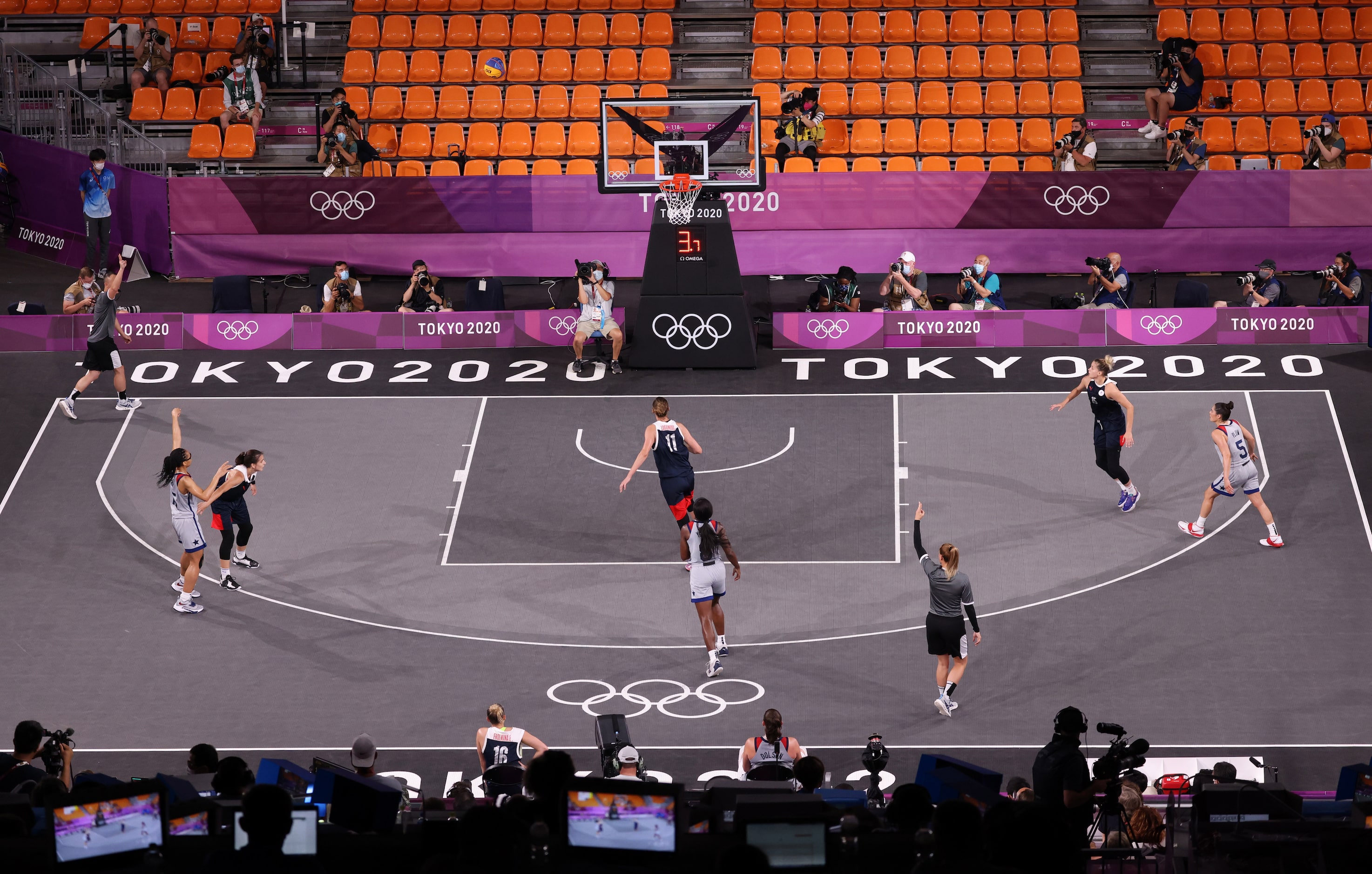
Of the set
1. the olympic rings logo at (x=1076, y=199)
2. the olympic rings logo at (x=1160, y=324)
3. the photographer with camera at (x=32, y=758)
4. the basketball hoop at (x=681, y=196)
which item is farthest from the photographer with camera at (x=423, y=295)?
the photographer with camera at (x=32, y=758)

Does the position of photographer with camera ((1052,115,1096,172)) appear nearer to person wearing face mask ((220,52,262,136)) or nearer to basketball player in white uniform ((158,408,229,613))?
person wearing face mask ((220,52,262,136))

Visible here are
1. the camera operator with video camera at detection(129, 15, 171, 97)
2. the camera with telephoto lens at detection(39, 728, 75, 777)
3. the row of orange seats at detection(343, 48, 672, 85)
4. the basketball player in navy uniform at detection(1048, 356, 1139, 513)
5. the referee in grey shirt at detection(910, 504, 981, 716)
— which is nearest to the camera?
the camera with telephoto lens at detection(39, 728, 75, 777)

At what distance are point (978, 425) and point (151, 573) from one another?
10308mm

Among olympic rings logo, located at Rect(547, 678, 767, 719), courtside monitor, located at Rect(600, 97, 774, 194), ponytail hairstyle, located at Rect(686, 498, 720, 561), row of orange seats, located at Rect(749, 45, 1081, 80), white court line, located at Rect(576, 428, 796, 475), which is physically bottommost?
olympic rings logo, located at Rect(547, 678, 767, 719)

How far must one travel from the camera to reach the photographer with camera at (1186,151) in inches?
1126

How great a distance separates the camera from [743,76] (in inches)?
1234

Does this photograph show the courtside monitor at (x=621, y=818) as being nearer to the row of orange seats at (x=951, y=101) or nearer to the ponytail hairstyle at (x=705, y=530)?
the ponytail hairstyle at (x=705, y=530)

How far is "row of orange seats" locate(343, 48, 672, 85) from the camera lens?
3098 cm

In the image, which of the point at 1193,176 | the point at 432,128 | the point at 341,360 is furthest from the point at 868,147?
the point at 341,360

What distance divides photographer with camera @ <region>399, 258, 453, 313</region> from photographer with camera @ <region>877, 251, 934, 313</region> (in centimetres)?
624

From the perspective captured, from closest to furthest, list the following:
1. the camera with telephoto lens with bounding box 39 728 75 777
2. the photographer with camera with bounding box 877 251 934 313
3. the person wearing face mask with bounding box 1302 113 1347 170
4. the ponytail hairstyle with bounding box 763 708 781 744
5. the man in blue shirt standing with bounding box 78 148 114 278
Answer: the camera with telephoto lens with bounding box 39 728 75 777
the ponytail hairstyle with bounding box 763 708 781 744
the photographer with camera with bounding box 877 251 934 313
the man in blue shirt standing with bounding box 78 148 114 278
the person wearing face mask with bounding box 1302 113 1347 170

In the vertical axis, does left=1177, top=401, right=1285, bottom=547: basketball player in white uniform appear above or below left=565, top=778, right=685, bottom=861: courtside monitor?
above

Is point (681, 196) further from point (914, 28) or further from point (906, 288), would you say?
point (914, 28)

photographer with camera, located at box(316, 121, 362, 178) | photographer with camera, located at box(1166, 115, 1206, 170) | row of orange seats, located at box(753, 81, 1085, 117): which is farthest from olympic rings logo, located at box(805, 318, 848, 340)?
photographer with camera, located at box(316, 121, 362, 178)
